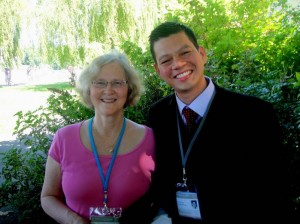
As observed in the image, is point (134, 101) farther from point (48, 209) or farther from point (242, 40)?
point (242, 40)

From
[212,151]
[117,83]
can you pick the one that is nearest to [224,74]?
[117,83]

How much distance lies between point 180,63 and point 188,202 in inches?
33.0

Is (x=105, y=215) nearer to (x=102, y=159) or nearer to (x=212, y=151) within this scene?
(x=102, y=159)

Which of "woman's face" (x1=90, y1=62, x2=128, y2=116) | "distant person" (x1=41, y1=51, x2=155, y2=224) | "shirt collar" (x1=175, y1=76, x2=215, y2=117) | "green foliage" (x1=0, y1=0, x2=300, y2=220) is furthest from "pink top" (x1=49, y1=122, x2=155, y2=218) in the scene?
"green foliage" (x1=0, y1=0, x2=300, y2=220)

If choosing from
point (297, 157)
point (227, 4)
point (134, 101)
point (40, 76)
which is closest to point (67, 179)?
point (134, 101)

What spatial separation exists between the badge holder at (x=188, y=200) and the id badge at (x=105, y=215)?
0.37 meters

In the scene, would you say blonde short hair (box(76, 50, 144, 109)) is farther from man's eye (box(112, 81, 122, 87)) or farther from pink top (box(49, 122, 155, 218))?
pink top (box(49, 122, 155, 218))

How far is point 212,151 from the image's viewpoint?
1.80 m

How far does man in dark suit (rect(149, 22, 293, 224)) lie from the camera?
172 centimetres

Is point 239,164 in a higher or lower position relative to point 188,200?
higher

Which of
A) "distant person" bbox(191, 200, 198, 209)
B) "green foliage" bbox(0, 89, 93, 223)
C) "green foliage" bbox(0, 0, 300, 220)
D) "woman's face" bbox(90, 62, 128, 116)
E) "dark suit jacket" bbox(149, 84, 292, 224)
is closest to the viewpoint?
"dark suit jacket" bbox(149, 84, 292, 224)

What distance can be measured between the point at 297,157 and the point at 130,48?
296 cm

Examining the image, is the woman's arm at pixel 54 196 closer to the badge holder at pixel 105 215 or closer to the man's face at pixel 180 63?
the badge holder at pixel 105 215

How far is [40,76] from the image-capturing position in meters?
47.1
